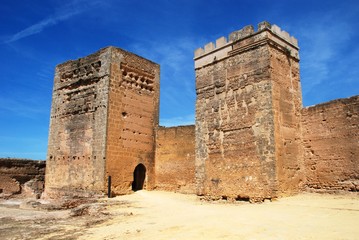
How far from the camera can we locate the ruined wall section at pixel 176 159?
42.9ft

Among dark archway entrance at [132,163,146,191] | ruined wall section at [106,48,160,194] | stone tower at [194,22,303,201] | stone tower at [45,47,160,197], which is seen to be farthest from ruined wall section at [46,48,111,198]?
stone tower at [194,22,303,201]

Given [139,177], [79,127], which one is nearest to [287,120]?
[139,177]

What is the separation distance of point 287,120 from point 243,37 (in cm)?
272

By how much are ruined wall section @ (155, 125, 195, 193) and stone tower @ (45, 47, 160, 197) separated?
391mm

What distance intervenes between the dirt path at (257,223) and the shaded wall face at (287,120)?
82 cm

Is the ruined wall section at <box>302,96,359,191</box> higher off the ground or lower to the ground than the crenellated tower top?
lower

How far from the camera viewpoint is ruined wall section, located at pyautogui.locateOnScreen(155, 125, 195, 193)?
13062 mm

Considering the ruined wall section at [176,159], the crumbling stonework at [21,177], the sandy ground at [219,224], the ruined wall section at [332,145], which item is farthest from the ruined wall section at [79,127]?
the ruined wall section at [332,145]

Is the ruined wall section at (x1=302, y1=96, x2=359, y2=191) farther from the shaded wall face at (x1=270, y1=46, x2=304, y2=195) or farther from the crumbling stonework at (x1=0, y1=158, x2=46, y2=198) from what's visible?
the crumbling stonework at (x1=0, y1=158, x2=46, y2=198)

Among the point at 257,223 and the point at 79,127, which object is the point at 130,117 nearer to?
the point at 79,127

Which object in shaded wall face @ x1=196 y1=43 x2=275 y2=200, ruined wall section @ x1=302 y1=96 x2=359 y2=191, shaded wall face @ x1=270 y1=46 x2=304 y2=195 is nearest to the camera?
ruined wall section @ x1=302 y1=96 x2=359 y2=191

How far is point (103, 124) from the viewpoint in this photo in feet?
41.1

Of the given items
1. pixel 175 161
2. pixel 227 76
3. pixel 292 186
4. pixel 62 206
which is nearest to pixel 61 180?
pixel 62 206

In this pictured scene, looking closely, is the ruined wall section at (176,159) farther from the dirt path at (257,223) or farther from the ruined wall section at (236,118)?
the dirt path at (257,223)
